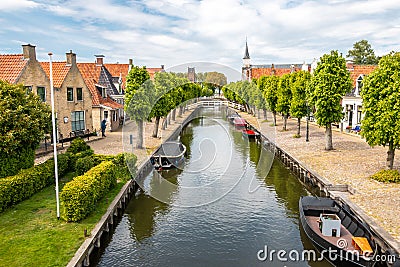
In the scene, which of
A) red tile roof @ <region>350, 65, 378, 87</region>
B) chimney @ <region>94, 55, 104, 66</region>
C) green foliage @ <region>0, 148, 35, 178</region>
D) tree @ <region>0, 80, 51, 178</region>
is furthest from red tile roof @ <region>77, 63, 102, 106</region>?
red tile roof @ <region>350, 65, 378, 87</region>

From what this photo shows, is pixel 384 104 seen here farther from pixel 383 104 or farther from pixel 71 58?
pixel 71 58

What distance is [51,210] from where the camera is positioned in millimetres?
16875

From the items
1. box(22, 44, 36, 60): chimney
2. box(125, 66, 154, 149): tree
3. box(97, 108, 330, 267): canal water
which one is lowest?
box(97, 108, 330, 267): canal water

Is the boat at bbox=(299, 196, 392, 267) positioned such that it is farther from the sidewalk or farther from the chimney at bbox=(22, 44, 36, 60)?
the chimney at bbox=(22, 44, 36, 60)

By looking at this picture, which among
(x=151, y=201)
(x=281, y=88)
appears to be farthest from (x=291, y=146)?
(x=151, y=201)

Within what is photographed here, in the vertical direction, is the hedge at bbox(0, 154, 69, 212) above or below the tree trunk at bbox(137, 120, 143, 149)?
below

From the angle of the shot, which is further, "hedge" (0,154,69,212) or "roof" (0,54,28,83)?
"roof" (0,54,28,83)

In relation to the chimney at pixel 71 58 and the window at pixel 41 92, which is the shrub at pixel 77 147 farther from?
the chimney at pixel 71 58

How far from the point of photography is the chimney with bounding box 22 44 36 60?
30.2m

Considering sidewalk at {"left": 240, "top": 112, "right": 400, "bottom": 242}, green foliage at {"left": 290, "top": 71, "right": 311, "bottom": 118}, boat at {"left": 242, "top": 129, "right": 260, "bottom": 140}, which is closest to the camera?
sidewalk at {"left": 240, "top": 112, "right": 400, "bottom": 242}

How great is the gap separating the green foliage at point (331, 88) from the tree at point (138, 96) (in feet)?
52.2

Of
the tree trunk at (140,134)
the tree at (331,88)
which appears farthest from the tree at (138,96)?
the tree at (331,88)

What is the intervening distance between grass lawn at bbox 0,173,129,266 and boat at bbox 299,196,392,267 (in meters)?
10.3

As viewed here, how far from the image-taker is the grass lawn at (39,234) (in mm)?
12266
